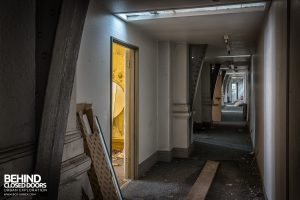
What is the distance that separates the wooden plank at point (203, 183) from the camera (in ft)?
12.5

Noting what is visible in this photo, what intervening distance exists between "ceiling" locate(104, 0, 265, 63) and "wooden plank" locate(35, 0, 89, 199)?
2.21m

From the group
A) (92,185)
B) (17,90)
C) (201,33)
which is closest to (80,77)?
(92,185)

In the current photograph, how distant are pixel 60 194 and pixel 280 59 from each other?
6.22ft

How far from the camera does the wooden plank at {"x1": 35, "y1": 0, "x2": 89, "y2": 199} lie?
3.84ft

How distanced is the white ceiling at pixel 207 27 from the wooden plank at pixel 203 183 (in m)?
2.39

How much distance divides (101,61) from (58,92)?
2.38 meters

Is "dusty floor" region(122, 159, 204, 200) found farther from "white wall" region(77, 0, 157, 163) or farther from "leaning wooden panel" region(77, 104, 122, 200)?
"leaning wooden panel" region(77, 104, 122, 200)

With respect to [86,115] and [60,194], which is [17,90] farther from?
[86,115]

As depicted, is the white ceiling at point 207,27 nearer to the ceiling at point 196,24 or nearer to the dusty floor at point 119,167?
A: the ceiling at point 196,24

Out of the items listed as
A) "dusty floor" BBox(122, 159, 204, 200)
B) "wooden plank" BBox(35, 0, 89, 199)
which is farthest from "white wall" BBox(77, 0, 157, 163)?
"wooden plank" BBox(35, 0, 89, 199)

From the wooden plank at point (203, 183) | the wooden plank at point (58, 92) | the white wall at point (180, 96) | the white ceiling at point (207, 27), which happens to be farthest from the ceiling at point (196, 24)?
the wooden plank at point (203, 183)

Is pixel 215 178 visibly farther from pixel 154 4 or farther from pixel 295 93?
pixel 295 93

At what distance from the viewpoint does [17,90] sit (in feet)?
3.51

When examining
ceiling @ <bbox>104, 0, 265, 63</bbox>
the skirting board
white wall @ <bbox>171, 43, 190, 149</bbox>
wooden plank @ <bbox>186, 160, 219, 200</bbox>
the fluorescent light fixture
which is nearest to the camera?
ceiling @ <bbox>104, 0, 265, 63</bbox>
